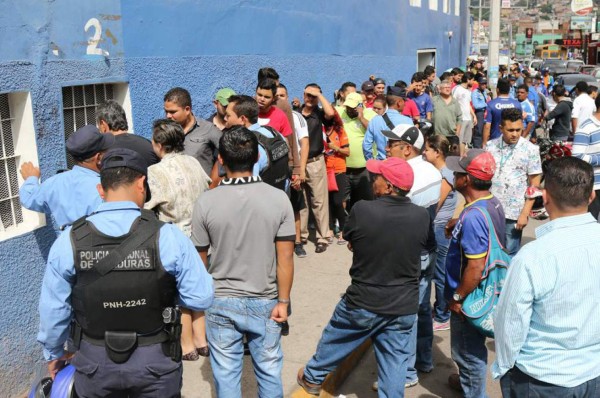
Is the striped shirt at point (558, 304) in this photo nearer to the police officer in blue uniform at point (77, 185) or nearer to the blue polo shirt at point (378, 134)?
Result: the police officer in blue uniform at point (77, 185)

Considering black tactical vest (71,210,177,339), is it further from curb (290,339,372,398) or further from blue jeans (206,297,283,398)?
curb (290,339,372,398)

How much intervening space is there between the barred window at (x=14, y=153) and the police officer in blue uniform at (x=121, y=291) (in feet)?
6.69

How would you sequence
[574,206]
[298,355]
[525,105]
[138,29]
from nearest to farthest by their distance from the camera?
1. [574,206]
2. [298,355]
3. [138,29]
4. [525,105]

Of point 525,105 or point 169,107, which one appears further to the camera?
point 525,105

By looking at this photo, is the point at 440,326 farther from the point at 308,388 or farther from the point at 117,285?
the point at 117,285

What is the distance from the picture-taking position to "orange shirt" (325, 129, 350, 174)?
7820 mm

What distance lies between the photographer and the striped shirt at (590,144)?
6.37 meters

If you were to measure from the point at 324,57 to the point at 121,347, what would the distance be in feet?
28.8

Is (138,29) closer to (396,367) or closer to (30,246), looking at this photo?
(30,246)

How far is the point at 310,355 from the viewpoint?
5.32m

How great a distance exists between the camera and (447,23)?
2289 cm

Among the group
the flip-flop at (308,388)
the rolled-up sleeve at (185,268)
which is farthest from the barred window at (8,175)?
the flip-flop at (308,388)

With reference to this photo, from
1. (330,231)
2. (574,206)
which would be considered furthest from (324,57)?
(574,206)

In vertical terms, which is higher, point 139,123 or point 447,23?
point 447,23
